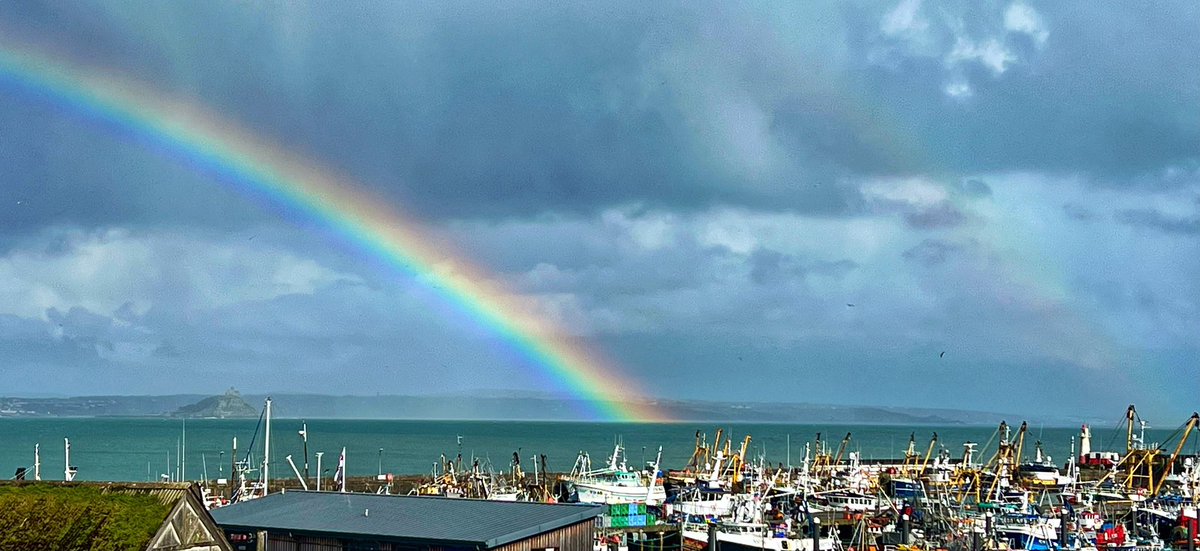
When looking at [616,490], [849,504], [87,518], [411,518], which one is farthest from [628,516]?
[87,518]

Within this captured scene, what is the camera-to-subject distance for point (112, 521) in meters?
31.6

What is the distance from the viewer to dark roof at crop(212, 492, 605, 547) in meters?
35.2

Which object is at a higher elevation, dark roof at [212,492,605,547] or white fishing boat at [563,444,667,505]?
dark roof at [212,492,605,547]

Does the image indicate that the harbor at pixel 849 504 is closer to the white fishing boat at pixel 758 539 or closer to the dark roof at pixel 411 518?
the white fishing boat at pixel 758 539

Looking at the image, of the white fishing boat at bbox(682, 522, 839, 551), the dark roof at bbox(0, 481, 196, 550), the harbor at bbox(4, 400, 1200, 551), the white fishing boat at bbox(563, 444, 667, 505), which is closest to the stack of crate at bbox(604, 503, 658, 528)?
the harbor at bbox(4, 400, 1200, 551)

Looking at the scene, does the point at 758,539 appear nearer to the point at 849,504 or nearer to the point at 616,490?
the point at 849,504

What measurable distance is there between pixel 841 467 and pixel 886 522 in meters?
51.3

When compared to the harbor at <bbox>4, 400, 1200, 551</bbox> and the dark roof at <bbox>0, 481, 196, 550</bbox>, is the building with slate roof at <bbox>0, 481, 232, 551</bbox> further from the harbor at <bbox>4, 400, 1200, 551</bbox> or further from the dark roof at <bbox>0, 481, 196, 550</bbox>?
the harbor at <bbox>4, 400, 1200, 551</bbox>

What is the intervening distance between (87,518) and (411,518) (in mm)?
9585

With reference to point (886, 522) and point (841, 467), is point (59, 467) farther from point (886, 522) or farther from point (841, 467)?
point (886, 522)

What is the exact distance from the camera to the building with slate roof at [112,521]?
31484 millimetres

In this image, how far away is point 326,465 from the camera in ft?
603

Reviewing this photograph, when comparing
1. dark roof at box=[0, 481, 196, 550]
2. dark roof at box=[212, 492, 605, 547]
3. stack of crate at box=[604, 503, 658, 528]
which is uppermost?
dark roof at box=[0, 481, 196, 550]

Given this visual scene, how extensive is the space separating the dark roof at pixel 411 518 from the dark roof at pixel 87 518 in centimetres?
572
